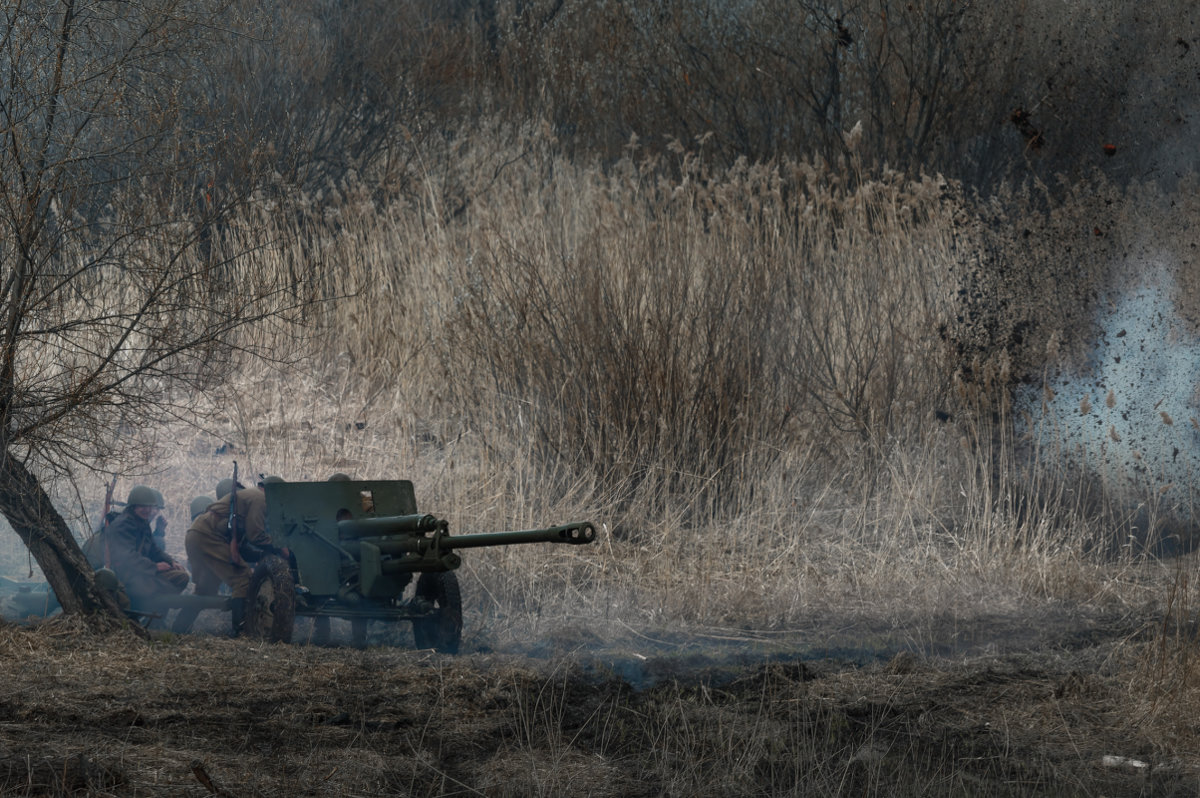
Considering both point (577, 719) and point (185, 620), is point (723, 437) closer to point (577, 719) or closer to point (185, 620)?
point (185, 620)

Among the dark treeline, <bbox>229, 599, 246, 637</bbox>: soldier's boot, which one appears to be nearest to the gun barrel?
<bbox>229, 599, 246, 637</bbox>: soldier's boot

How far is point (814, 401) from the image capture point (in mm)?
9391

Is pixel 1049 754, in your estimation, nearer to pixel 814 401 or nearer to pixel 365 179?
pixel 814 401

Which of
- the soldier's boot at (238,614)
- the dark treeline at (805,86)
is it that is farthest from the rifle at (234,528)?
the dark treeline at (805,86)

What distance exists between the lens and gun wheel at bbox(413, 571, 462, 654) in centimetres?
645

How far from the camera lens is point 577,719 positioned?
519cm

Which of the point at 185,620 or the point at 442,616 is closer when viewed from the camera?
the point at 442,616

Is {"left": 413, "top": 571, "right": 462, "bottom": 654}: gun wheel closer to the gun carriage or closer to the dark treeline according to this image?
the gun carriage

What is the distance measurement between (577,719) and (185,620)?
112 inches

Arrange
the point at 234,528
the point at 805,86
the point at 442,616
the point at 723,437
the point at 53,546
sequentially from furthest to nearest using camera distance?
1. the point at 805,86
2. the point at 723,437
3. the point at 234,528
4. the point at 442,616
5. the point at 53,546

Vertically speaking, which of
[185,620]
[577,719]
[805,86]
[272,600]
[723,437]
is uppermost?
[805,86]

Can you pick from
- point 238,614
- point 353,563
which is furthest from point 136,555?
point 353,563

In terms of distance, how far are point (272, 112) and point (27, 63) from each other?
7090 mm

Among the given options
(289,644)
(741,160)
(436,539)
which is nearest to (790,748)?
(436,539)
